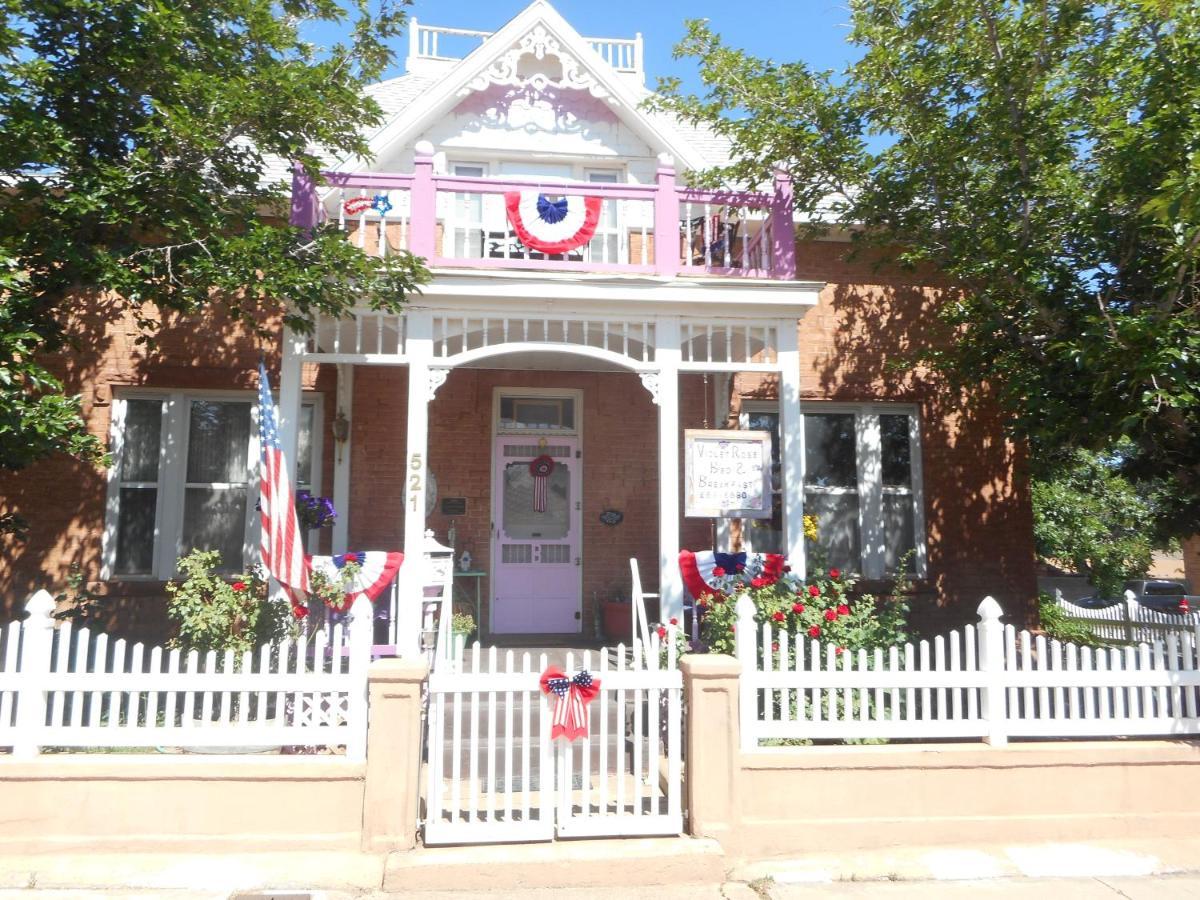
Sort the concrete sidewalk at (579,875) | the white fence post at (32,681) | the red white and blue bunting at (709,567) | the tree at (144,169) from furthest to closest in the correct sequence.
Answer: the red white and blue bunting at (709,567) < the tree at (144,169) < the white fence post at (32,681) < the concrete sidewalk at (579,875)

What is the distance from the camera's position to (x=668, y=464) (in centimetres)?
739

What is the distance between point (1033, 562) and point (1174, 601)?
59.7ft

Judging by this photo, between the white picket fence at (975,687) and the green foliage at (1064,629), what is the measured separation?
6.39 metres

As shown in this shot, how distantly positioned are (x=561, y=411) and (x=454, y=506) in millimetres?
1673

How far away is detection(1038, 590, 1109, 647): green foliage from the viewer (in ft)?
37.7

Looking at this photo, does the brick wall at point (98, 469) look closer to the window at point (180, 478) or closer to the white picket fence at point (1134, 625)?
the window at point (180, 478)

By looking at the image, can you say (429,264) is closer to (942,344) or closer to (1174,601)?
(942,344)

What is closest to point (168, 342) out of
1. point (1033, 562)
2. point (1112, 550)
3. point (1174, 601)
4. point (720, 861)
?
point (720, 861)

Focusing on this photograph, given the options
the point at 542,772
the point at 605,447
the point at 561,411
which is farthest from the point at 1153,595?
the point at 542,772

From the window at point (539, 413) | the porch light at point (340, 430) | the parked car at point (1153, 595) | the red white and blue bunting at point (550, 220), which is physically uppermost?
the red white and blue bunting at point (550, 220)

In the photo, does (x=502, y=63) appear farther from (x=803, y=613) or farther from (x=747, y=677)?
(x=747, y=677)

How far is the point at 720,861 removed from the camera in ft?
14.7

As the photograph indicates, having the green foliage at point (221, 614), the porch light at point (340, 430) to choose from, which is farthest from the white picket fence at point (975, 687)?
the porch light at point (340, 430)

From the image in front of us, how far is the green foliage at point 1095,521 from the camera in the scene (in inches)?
994
